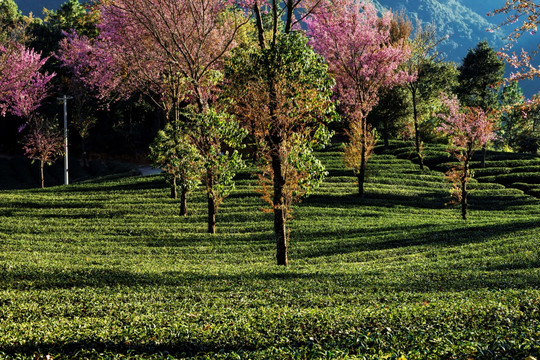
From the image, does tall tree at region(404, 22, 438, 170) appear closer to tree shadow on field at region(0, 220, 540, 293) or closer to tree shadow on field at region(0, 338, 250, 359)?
tree shadow on field at region(0, 220, 540, 293)

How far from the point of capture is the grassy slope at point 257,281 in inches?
358

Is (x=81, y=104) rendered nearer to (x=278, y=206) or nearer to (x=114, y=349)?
(x=278, y=206)

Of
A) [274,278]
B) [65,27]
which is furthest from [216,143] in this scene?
[65,27]

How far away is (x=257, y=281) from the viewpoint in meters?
16.0

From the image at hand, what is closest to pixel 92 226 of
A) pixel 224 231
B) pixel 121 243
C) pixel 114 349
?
pixel 121 243

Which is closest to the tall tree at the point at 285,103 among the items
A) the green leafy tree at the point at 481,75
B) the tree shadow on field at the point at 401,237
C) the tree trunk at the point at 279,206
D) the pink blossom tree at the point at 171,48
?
the tree trunk at the point at 279,206

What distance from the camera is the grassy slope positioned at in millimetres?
9102

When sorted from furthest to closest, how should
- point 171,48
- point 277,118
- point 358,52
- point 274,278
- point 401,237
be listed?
point 358,52 < point 171,48 < point 401,237 < point 277,118 < point 274,278

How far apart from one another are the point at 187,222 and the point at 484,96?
177 feet

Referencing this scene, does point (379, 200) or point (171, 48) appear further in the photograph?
point (379, 200)

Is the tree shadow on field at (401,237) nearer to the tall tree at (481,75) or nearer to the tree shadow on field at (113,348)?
the tree shadow on field at (113,348)

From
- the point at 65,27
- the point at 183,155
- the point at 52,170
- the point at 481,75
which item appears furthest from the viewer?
the point at 65,27

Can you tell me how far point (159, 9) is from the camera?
2522 cm

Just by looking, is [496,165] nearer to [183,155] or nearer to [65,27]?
[183,155]
